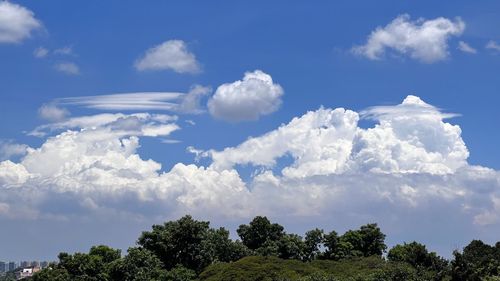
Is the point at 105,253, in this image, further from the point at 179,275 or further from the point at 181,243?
the point at 179,275

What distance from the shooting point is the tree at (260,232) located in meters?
101

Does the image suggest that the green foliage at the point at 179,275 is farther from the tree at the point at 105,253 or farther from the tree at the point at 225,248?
the tree at the point at 105,253

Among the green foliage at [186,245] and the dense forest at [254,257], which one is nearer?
the dense forest at [254,257]

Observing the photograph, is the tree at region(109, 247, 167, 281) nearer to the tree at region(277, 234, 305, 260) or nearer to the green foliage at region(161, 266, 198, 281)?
the green foliage at region(161, 266, 198, 281)

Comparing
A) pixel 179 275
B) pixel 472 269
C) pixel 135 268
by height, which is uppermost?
pixel 135 268

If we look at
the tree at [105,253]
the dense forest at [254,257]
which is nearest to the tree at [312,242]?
the dense forest at [254,257]

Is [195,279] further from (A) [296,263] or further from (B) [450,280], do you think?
(B) [450,280]

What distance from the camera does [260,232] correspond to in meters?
102

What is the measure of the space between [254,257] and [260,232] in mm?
25472

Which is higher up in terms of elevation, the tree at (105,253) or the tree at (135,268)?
the tree at (105,253)

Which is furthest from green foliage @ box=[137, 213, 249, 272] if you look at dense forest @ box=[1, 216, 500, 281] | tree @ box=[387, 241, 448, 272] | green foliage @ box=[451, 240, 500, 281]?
green foliage @ box=[451, 240, 500, 281]

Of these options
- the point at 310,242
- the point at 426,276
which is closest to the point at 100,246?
the point at 310,242

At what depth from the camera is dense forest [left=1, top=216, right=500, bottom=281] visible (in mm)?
70875

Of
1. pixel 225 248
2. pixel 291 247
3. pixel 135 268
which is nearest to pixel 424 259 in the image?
pixel 291 247
